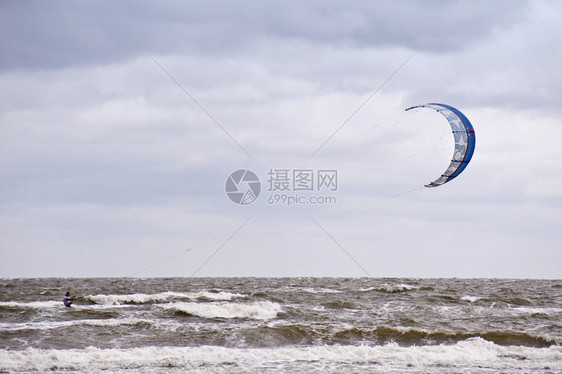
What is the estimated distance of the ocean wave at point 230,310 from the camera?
81.8ft

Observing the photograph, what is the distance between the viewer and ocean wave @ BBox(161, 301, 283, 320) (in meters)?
24.9

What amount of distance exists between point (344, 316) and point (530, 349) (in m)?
8.58

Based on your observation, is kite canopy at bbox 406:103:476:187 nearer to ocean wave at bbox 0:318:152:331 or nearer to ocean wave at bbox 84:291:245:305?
→ ocean wave at bbox 0:318:152:331

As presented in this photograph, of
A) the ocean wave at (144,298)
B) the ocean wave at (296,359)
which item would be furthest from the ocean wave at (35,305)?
the ocean wave at (296,359)

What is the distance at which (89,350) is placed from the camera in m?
16.7

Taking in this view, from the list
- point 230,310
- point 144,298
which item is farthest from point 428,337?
point 144,298

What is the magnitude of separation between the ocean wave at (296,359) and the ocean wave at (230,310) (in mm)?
7514

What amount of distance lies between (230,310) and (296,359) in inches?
431

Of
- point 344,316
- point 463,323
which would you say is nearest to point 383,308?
point 344,316

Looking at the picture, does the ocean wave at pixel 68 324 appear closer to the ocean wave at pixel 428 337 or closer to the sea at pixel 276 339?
the sea at pixel 276 339

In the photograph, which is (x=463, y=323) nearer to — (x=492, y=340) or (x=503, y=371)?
(x=492, y=340)

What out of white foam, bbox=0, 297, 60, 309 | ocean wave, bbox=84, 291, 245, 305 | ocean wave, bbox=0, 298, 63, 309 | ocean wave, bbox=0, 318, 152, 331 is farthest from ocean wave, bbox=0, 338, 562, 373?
ocean wave, bbox=84, 291, 245, 305

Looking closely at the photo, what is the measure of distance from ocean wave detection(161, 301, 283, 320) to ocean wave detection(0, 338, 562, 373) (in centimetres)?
751

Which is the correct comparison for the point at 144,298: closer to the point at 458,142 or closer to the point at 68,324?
the point at 68,324
